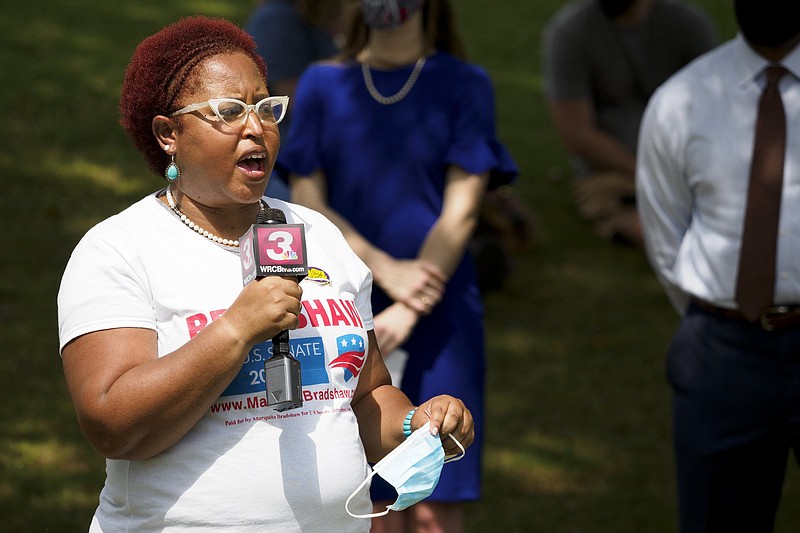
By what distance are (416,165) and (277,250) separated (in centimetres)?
207

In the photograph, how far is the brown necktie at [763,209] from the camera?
4.39 metres

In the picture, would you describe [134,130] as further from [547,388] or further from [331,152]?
[547,388]

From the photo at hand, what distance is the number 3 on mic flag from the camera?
266 centimetres

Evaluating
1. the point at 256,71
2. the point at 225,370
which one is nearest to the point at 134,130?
the point at 256,71

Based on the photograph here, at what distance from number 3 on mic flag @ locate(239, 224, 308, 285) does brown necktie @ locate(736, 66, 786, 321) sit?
2.23 m

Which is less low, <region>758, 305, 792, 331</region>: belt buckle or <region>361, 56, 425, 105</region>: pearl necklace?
<region>361, 56, 425, 105</region>: pearl necklace

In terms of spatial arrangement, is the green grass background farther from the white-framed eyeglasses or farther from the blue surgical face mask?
the white-framed eyeglasses

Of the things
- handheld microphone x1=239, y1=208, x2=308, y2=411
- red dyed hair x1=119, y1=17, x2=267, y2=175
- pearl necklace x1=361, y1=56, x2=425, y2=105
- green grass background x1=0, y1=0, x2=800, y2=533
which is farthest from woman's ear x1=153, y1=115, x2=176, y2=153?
green grass background x1=0, y1=0, x2=800, y2=533

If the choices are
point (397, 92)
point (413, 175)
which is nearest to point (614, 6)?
point (397, 92)

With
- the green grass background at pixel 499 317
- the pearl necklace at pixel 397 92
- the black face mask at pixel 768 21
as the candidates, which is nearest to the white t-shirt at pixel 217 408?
the pearl necklace at pixel 397 92

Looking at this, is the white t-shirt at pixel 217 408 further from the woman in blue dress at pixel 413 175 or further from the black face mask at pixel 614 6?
the black face mask at pixel 614 6

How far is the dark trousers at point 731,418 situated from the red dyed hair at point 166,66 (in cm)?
224

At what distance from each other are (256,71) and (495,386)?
14.7ft

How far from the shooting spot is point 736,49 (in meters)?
4.64
